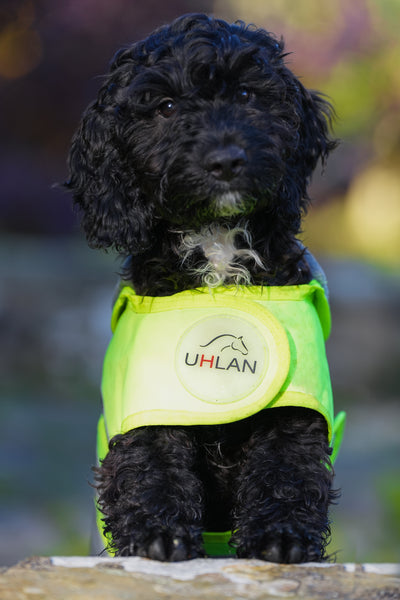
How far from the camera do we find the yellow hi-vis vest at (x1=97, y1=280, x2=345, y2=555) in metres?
3.14

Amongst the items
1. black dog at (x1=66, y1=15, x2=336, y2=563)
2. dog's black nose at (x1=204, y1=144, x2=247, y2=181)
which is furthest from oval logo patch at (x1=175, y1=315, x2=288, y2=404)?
dog's black nose at (x1=204, y1=144, x2=247, y2=181)

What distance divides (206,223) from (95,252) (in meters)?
9.73

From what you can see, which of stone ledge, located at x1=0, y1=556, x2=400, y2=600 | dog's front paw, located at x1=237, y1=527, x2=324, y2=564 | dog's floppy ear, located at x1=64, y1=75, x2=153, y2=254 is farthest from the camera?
dog's floppy ear, located at x1=64, y1=75, x2=153, y2=254

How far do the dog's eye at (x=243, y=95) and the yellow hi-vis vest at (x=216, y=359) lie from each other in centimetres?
75

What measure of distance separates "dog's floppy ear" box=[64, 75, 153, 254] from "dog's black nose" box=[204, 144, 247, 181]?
0.47 metres

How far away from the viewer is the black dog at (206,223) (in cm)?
305

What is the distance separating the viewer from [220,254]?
3475 millimetres

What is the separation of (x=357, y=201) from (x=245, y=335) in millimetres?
11722

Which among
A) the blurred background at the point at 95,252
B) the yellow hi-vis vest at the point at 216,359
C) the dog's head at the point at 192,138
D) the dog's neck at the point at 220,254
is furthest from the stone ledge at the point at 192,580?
the blurred background at the point at 95,252

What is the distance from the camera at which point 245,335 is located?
3252 millimetres

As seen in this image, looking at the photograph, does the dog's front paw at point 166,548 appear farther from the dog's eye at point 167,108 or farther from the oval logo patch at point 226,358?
the dog's eye at point 167,108

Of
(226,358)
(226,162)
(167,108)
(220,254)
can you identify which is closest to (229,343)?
(226,358)

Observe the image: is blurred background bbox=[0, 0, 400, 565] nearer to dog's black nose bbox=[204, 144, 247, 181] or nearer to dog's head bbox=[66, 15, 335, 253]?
dog's head bbox=[66, 15, 335, 253]

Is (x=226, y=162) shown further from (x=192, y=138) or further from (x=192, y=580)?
(x=192, y=580)
